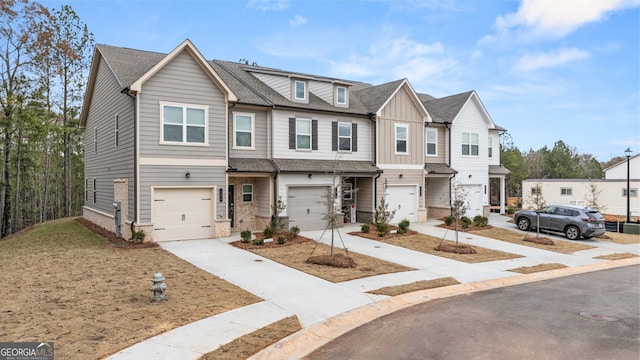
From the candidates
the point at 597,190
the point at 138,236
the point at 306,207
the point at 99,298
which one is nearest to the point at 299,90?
the point at 306,207

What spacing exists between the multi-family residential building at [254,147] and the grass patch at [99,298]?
342cm

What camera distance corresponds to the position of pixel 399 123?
75.3ft

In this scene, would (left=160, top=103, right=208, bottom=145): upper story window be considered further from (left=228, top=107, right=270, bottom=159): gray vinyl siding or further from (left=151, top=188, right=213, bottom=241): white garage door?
(left=151, top=188, right=213, bottom=241): white garage door

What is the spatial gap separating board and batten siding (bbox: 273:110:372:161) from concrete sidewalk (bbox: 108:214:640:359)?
4.11 m

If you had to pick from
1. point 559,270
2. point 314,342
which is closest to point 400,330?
point 314,342

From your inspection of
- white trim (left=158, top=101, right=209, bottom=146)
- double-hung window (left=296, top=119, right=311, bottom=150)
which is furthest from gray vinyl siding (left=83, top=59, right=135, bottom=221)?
double-hung window (left=296, top=119, right=311, bottom=150)

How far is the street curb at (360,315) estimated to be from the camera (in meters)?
6.30

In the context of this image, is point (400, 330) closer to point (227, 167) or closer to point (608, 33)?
point (227, 167)

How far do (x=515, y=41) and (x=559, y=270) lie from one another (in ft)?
38.7

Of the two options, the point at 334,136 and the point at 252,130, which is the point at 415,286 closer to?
the point at 252,130

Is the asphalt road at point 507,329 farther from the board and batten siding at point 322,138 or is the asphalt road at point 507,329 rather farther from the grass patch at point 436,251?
the board and batten siding at point 322,138

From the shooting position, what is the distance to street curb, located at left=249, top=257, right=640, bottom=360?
20.7 feet

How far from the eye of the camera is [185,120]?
16.2 meters

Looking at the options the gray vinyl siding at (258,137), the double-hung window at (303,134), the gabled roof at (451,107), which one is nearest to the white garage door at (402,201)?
the gabled roof at (451,107)
